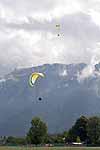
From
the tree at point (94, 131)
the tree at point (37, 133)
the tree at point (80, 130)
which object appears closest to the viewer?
the tree at point (37, 133)

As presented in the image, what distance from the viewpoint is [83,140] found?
158 metres

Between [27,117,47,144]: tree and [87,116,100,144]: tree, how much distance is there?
79.1 feet

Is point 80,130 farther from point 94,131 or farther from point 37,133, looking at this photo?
point 37,133

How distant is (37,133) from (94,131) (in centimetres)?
2894

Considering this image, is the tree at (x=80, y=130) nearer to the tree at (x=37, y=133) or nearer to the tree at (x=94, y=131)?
the tree at (x=94, y=131)

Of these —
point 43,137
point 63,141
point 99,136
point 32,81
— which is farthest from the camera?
point 63,141

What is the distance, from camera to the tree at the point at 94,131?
148m

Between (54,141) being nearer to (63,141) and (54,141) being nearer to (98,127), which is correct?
(63,141)

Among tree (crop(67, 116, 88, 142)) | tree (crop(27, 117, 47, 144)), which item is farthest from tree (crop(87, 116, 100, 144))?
tree (crop(27, 117, 47, 144))

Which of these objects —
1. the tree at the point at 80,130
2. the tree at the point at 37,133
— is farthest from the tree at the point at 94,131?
the tree at the point at 37,133

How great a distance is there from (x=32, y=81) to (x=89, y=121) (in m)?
92.7

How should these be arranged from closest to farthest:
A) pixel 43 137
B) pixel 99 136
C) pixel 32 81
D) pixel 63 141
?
pixel 32 81 → pixel 43 137 → pixel 99 136 → pixel 63 141

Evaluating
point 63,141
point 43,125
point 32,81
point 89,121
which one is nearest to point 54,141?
point 63,141

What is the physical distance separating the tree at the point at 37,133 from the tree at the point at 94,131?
24.1m
